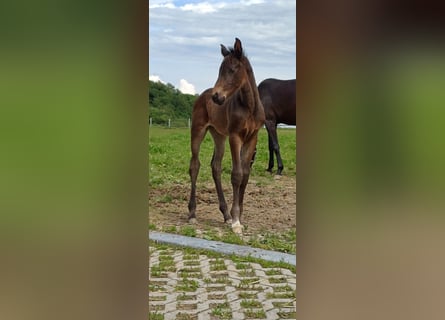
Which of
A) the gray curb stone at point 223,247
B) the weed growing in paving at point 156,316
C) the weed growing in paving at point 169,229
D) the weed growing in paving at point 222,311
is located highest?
the weed growing in paving at point 169,229

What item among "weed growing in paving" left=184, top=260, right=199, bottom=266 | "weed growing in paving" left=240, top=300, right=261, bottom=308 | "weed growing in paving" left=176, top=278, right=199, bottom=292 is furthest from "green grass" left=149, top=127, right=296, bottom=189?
"weed growing in paving" left=240, top=300, right=261, bottom=308

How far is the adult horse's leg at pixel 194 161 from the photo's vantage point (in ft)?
15.4

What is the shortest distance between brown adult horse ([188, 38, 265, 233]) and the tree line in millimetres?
1766

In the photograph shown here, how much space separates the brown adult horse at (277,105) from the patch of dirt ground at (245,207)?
471 mm

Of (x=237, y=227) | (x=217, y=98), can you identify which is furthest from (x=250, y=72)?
(x=237, y=227)

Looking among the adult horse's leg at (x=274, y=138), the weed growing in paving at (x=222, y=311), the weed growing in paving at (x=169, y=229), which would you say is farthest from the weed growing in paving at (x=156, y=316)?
the adult horse's leg at (x=274, y=138)

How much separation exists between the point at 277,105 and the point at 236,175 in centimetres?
249

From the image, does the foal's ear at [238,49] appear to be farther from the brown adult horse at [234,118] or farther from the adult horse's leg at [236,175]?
the adult horse's leg at [236,175]

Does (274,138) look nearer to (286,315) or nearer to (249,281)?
(249,281)

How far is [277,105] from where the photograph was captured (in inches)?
261
